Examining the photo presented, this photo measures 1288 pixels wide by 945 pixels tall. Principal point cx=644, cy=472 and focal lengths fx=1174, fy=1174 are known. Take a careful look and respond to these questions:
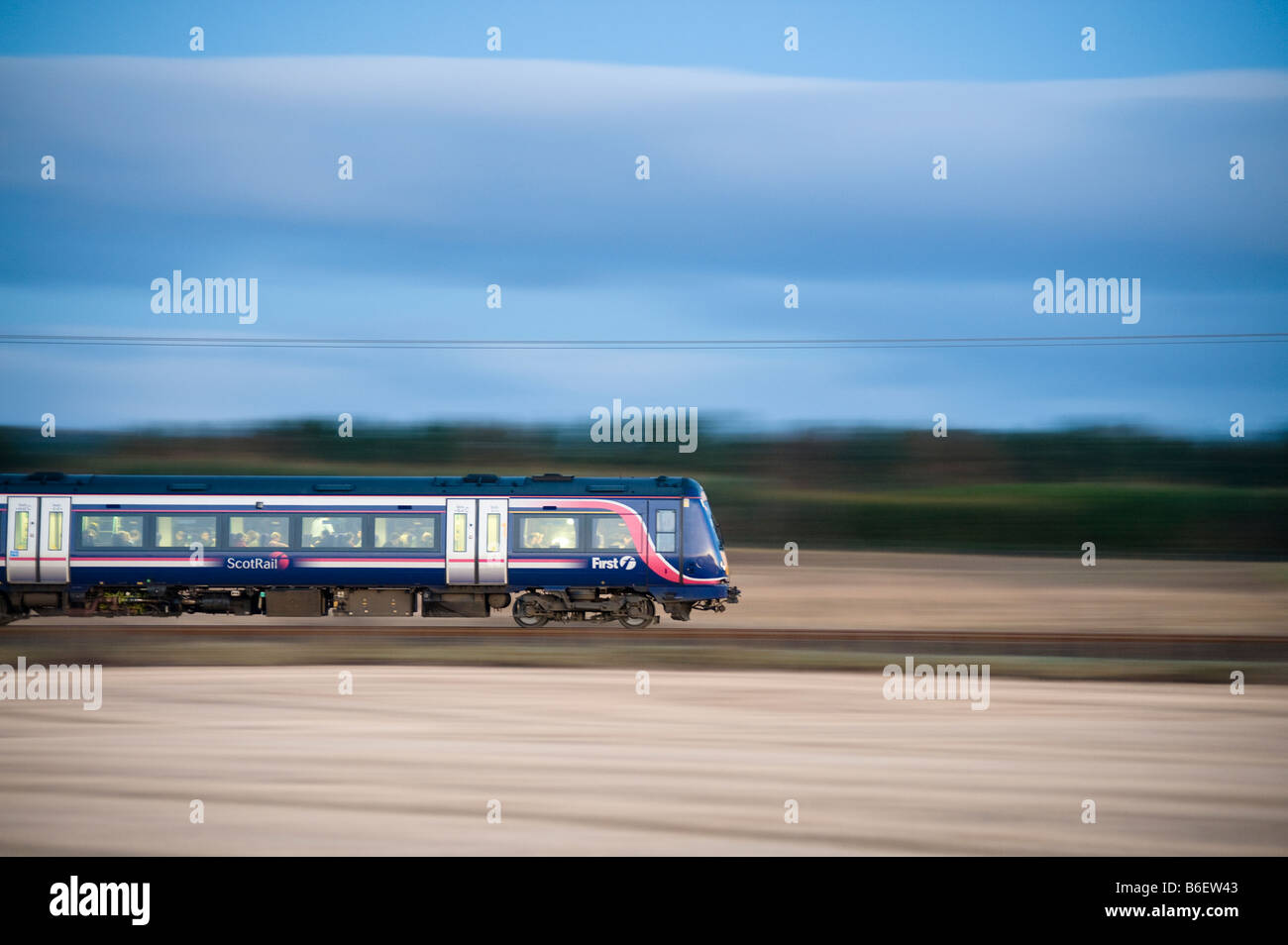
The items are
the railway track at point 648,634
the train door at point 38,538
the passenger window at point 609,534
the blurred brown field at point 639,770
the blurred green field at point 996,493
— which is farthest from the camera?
the blurred green field at point 996,493

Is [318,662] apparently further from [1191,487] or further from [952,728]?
[1191,487]

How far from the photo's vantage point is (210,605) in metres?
23.4

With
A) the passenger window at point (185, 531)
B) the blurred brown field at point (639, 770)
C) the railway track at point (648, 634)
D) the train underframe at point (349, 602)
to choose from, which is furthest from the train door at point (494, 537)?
the blurred brown field at point (639, 770)

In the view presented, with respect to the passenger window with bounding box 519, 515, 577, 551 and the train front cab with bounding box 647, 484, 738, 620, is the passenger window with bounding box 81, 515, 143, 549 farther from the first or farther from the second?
the train front cab with bounding box 647, 484, 738, 620

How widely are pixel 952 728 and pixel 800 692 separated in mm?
2717

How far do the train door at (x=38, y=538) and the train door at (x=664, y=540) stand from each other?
11152 millimetres

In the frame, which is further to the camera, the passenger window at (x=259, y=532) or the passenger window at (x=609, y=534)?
the passenger window at (x=259, y=532)

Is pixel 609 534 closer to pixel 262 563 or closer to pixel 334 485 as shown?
pixel 334 485

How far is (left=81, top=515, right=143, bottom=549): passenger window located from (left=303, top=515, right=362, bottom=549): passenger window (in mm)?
3236

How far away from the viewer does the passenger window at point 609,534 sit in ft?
73.1

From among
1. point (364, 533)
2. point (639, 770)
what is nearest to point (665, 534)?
point (364, 533)

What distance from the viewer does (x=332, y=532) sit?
73.8ft

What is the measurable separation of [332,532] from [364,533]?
0.60 m

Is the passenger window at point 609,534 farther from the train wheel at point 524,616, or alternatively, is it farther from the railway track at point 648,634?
the train wheel at point 524,616
